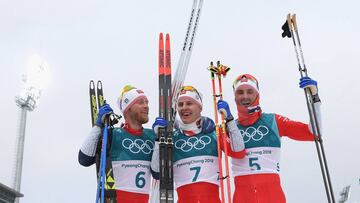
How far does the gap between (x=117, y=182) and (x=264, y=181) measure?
7.64ft

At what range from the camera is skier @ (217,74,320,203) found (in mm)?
6762

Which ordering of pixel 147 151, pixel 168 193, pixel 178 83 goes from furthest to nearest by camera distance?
1. pixel 178 83
2. pixel 147 151
3. pixel 168 193

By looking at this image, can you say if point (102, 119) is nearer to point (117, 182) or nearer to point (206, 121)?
point (117, 182)

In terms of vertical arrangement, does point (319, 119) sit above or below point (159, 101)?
below

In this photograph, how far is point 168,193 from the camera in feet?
21.7

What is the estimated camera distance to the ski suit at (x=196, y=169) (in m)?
6.84

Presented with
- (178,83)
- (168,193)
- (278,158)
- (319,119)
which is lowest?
(168,193)

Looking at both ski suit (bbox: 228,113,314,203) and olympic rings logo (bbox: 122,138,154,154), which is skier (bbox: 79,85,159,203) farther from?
ski suit (bbox: 228,113,314,203)

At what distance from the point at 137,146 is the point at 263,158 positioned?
2.06 metres

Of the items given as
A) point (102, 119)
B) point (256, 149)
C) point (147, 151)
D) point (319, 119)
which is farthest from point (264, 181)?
point (102, 119)

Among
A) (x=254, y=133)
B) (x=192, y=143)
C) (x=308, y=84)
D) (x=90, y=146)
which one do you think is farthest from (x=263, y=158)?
(x=90, y=146)

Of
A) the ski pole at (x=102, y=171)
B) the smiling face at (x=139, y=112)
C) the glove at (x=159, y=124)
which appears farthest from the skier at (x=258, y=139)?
the ski pole at (x=102, y=171)

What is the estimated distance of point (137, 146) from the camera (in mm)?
7062

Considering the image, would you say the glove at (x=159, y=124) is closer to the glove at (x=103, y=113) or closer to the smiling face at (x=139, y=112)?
the smiling face at (x=139, y=112)
